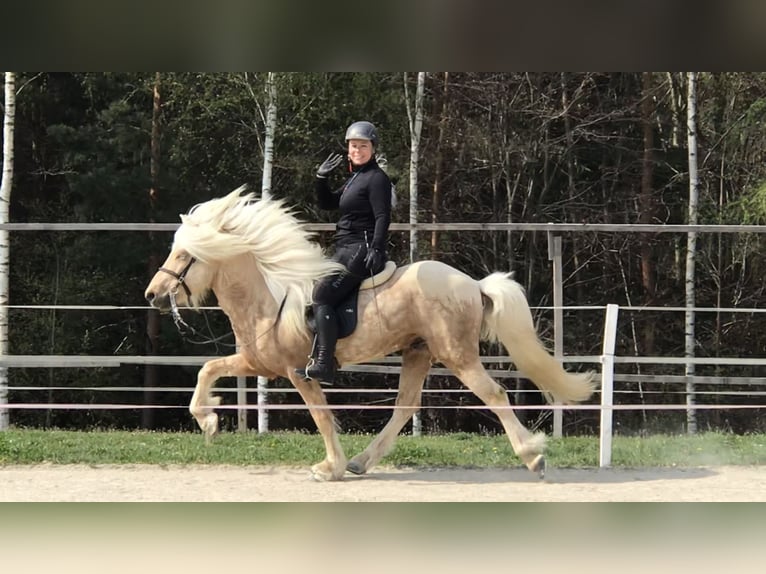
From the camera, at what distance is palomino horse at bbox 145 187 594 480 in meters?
6.01

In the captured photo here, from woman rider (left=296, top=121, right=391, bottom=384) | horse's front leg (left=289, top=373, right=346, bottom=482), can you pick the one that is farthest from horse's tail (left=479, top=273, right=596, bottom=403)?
horse's front leg (left=289, top=373, right=346, bottom=482)

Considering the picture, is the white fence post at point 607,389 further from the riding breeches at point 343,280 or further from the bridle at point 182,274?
the bridle at point 182,274

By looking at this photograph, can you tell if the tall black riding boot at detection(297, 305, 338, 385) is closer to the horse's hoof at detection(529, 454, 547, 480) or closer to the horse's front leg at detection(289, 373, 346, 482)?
the horse's front leg at detection(289, 373, 346, 482)

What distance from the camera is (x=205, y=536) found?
15.7ft

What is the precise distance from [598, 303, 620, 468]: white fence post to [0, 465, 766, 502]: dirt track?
0.76 feet

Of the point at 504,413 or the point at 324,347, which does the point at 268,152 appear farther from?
the point at 504,413

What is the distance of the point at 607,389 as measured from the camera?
7.28 meters

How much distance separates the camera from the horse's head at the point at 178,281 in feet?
19.7

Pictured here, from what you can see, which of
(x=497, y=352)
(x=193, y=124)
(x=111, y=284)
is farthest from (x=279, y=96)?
(x=497, y=352)

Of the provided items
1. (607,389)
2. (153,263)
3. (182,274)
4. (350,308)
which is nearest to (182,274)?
(182,274)

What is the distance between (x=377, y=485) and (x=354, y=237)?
5.20ft

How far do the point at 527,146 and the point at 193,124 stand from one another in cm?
568

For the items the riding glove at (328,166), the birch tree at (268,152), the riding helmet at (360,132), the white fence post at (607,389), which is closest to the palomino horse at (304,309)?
the riding glove at (328,166)
